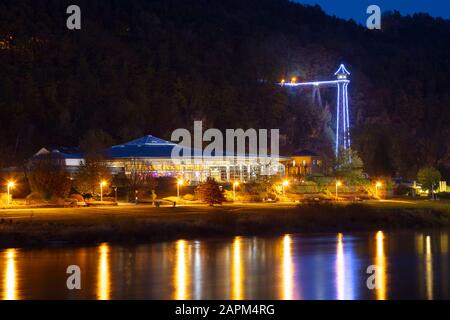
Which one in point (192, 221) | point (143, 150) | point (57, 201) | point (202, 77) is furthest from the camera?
point (202, 77)

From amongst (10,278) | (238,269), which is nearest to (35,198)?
(238,269)

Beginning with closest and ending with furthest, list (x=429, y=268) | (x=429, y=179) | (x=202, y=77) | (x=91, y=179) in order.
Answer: (x=429, y=268), (x=91, y=179), (x=429, y=179), (x=202, y=77)

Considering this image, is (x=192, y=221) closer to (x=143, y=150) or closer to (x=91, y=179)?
(x=91, y=179)

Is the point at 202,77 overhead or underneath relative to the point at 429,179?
overhead

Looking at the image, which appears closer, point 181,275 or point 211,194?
point 181,275

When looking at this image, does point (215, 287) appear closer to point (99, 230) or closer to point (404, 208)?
point (99, 230)

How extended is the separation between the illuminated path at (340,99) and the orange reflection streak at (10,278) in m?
62.0

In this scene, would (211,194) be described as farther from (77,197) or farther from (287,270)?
(287,270)

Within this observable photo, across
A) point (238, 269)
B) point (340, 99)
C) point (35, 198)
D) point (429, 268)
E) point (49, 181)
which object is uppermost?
point (340, 99)

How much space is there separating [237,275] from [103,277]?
555 centimetres

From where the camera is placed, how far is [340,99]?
133 m

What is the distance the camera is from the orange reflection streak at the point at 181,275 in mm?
30547

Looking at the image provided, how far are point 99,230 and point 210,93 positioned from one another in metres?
89.5
